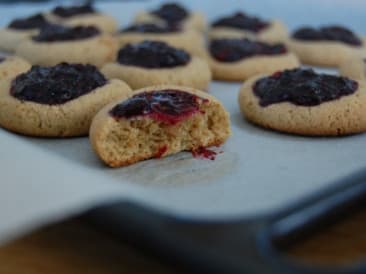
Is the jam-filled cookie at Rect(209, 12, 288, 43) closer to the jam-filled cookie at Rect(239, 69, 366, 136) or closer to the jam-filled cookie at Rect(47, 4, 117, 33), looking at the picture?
the jam-filled cookie at Rect(47, 4, 117, 33)

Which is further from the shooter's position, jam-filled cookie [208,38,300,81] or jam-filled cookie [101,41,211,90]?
jam-filled cookie [208,38,300,81]

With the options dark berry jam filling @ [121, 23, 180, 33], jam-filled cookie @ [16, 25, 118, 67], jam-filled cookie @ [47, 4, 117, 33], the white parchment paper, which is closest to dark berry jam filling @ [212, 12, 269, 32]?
dark berry jam filling @ [121, 23, 180, 33]

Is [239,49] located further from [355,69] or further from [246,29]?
[246,29]

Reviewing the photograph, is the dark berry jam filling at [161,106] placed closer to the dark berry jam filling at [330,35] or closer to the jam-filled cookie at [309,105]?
the jam-filled cookie at [309,105]

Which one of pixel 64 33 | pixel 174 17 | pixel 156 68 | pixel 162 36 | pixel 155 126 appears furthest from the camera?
pixel 174 17

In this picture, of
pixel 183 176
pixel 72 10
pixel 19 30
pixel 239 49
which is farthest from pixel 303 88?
pixel 72 10

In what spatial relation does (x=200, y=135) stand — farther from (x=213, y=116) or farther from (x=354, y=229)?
(x=354, y=229)
